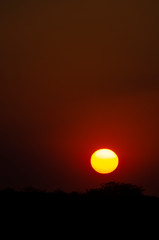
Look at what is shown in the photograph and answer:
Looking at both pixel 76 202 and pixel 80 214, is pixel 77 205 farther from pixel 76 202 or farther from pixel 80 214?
pixel 80 214

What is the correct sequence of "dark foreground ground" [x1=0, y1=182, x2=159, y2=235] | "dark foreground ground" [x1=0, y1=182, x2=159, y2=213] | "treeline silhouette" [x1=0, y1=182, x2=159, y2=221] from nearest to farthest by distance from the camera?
"dark foreground ground" [x1=0, y1=182, x2=159, y2=235]
"treeline silhouette" [x1=0, y1=182, x2=159, y2=221]
"dark foreground ground" [x1=0, y1=182, x2=159, y2=213]

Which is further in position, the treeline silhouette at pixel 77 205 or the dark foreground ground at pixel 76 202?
the dark foreground ground at pixel 76 202

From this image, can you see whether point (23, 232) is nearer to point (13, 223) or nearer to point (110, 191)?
point (13, 223)

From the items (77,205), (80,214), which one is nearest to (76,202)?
(77,205)

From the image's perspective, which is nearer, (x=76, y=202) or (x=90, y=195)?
(x=76, y=202)

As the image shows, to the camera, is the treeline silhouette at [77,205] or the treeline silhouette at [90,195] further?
the treeline silhouette at [90,195]

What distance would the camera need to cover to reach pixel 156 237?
2491 cm

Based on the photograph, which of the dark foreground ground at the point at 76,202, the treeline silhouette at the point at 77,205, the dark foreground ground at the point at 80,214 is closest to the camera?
the dark foreground ground at the point at 80,214

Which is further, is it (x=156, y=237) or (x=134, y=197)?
(x=134, y=197)

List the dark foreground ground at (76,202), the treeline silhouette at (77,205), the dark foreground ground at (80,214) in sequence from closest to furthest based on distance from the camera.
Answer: the dark foreground ground at (80,214) < the treeline silhouette at (77,205) < the dark foreground ground at (76,202)

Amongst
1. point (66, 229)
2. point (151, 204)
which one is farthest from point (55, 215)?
point (151, 204)

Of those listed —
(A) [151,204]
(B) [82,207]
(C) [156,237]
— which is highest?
(A) [151,204]

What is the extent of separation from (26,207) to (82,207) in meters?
3.82

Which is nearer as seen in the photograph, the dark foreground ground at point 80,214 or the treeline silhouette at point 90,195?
the dark foreground ground at point 80,214
